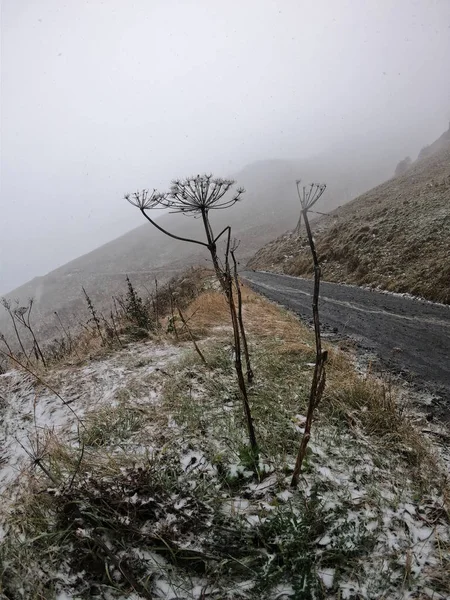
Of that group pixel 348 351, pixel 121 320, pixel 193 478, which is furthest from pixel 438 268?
pixel 193 478

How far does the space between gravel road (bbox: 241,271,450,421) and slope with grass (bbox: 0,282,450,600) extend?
1926 mm

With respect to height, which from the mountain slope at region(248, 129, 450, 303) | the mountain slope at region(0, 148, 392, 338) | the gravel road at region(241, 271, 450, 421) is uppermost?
the mountain slope at region(0, 148, 392, 338)

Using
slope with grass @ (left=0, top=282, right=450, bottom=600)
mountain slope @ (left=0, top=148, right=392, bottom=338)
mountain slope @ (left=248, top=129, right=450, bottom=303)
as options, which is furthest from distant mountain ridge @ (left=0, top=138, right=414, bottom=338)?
slope with grass @ (left=0, top=282, right=450, bottom=600)

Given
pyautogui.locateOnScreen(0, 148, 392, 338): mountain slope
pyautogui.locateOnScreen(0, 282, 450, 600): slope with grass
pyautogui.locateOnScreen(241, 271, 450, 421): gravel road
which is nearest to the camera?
pyautogui.locateOnScreen(0, 282, 450, 600): slope with grass

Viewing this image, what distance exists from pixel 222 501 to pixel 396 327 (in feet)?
26.1

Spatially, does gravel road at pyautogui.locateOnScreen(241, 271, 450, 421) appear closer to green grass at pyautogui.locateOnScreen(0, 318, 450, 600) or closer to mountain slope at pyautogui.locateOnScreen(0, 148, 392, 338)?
green grass at pyautogui.locateOnScreen(0, 318, 450, 600)

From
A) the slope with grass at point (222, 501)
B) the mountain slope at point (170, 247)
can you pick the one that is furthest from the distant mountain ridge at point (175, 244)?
the slope with grass at point (222, 501)

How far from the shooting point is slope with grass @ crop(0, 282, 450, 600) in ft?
6.80

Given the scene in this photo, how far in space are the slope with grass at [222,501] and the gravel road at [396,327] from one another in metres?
1.93

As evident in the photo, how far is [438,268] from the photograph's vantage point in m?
11.7

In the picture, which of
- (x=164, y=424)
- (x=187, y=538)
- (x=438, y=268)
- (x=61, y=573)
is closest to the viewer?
(x=61, y=573)

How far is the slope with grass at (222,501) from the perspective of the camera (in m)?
2.07

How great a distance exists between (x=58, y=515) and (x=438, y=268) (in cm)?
1350

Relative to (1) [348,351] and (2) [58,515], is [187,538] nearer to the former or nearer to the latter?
(2) [58,515]
